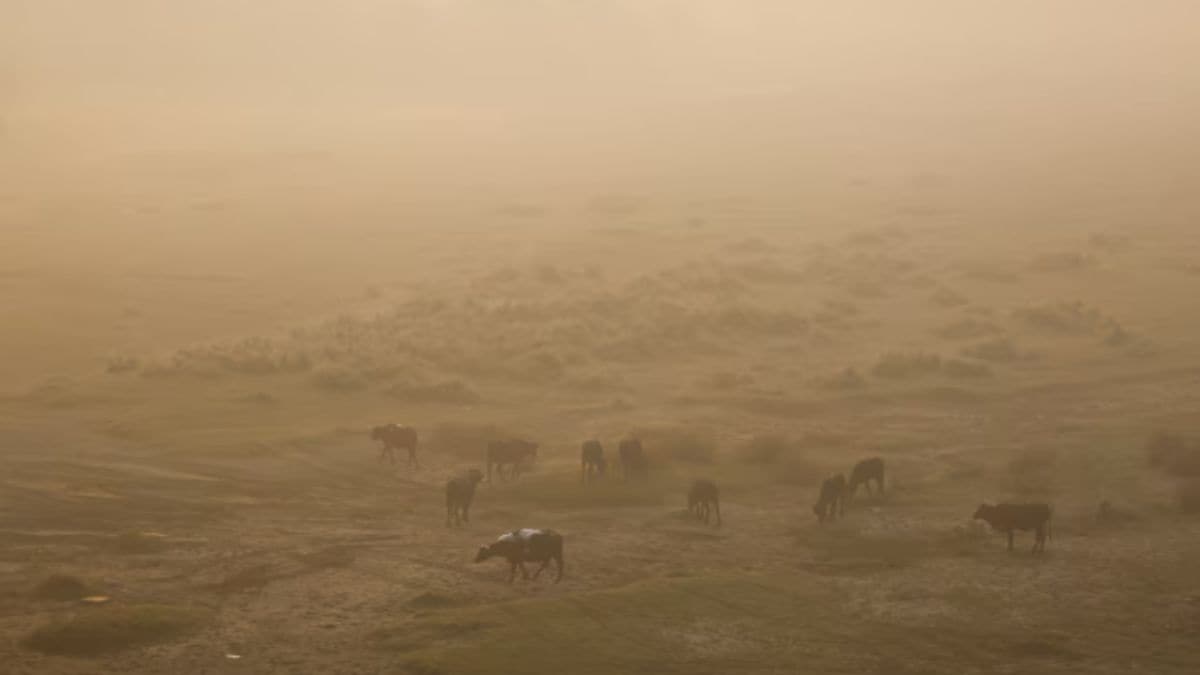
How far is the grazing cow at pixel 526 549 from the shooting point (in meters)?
23.5

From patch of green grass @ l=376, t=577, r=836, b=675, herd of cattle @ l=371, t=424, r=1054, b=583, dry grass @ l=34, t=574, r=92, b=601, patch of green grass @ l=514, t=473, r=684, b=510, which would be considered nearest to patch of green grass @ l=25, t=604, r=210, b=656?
dry grass @ l=34, t=574, r=92, b=601

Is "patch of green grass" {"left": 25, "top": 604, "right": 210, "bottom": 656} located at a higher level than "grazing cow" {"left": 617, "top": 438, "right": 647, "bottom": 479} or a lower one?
lower

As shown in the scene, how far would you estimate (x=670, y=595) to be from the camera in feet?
75.2

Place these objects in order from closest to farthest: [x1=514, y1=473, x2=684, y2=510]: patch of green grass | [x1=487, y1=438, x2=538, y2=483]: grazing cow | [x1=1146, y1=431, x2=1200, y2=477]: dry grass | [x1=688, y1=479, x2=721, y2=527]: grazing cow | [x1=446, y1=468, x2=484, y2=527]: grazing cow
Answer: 1. [x1=446, y1=468, x2=484, y2=527]: grazing cow
2. [x1=688, y1=479, x2=721, y2=527]: grazing cow
3. [x1=514, y1=473, x2=684, y2=510]: patch of green grass
4. [x1=1146, y1=431, x2=1200, y2=477]: dry grass
5. [x1=487, y1=438, x2=538, y2=483]: grazing cow

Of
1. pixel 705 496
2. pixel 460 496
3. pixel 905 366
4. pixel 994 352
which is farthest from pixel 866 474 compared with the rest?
pixel 994 352

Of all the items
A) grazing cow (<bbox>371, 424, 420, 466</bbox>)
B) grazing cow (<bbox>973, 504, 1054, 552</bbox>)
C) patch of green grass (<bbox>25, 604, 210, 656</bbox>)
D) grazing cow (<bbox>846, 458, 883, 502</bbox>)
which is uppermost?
grazing cow (<bbox>371, 424, 420, 466</bbox>)

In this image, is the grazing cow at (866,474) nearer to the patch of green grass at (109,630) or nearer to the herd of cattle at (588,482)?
the herd of cattle at (588,482)

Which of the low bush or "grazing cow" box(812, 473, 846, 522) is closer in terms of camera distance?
"grazing cow" box(812, 473, 846, 522)

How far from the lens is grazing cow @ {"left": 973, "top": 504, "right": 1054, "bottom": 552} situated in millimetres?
25969

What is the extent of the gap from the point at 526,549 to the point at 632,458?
9554 mm

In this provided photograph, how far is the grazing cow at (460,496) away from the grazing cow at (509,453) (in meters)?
3.11

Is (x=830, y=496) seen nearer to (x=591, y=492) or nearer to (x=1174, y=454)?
(x=591, y=492)

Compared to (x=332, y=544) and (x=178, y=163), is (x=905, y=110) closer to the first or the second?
(x=178, y=163)

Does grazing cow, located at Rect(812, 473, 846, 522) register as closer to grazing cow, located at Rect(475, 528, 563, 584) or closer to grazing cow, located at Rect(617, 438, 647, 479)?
grazing cow, located at Rect(617, 438, 647, 479)
